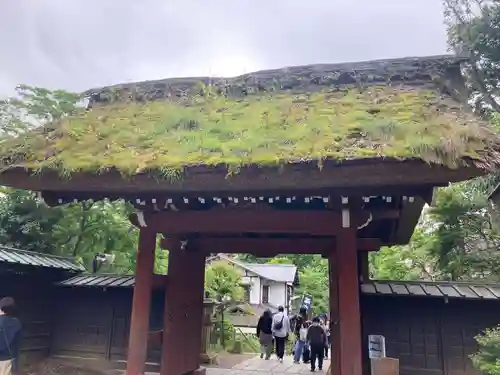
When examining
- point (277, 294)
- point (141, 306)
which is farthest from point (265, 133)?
point (277, 294)

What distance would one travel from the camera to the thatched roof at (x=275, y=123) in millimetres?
4227

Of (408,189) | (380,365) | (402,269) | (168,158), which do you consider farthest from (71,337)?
(402,269)

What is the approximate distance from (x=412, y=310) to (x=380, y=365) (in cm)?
297

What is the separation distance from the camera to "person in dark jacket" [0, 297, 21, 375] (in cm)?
491

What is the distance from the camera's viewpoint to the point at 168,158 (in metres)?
4.66

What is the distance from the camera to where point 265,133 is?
496cm

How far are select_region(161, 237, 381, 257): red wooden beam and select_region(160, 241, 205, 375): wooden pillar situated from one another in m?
0.29

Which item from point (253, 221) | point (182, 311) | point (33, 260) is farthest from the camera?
point (33, 260)

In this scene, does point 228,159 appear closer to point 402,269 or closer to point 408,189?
point 408,189

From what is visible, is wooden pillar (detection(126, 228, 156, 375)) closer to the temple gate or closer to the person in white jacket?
the temple gate

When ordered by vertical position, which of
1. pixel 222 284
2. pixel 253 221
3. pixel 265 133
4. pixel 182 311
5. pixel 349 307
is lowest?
pixel 182 311

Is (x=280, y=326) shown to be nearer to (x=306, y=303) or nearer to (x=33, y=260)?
(x=33, y=260)

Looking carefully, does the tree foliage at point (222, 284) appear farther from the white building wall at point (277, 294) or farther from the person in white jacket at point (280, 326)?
the white building wall at point (277, 294)

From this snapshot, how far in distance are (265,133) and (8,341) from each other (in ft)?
12.8
